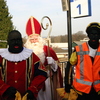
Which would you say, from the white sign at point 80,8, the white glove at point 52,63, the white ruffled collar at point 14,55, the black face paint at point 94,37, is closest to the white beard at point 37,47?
the white glove at point 52,63

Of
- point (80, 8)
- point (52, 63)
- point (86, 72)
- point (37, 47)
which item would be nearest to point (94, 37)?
point (86, 72)

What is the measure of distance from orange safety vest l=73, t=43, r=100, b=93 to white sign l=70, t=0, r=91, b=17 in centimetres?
98

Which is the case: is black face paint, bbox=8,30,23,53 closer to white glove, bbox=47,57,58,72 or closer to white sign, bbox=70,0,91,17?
white glove, bbox=47,57,58,72

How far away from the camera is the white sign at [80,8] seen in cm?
344

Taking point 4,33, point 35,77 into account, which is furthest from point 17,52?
point 4,33

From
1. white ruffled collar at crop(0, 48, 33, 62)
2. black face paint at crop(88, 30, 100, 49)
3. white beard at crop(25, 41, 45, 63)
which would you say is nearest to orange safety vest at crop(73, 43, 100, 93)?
black face paint at crop(88, 30, 100, 49)

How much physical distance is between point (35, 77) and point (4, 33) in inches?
607

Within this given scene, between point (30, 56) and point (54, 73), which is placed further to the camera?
point (54, 73)

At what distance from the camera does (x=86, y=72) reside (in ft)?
8.47

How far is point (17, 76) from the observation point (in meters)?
2.54

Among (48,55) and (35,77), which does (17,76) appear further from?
(48,55)

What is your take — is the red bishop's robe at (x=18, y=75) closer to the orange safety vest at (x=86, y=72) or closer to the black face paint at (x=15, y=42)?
the black face paint at (x=15, y=42)

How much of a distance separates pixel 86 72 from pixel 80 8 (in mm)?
1356

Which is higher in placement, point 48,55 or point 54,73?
point 48,55
